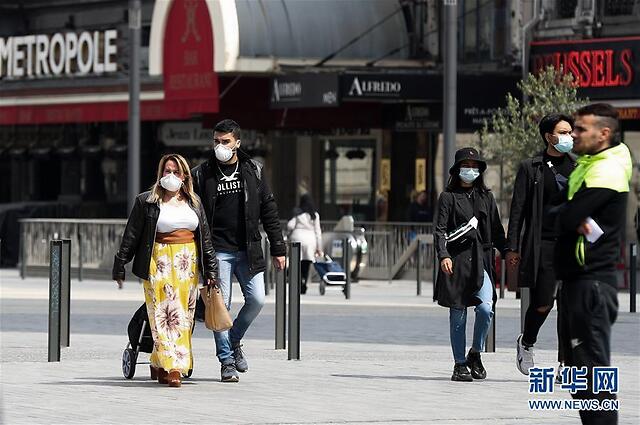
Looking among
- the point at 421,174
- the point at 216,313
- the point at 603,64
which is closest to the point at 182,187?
the point at 216,313

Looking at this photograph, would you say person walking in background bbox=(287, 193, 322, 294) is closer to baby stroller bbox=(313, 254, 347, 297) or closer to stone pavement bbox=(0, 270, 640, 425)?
baby stroller bbox=(313, 254, 347, 297)

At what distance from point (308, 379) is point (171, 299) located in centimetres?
128

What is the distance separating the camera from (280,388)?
528 inches

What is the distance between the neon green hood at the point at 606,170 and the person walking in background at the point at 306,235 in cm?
1841

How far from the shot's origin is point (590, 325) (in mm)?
9250

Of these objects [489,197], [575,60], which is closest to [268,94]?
[575,60]

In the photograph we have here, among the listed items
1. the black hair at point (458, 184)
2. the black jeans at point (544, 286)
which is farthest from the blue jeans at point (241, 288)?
the black jeans at point (544, 286)

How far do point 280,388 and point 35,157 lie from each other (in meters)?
33.9

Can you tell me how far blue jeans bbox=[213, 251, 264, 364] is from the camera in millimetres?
13836

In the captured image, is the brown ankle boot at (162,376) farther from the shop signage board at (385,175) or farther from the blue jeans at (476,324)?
the shop signage board at (385,175)

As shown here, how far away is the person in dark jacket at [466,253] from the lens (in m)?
14.1

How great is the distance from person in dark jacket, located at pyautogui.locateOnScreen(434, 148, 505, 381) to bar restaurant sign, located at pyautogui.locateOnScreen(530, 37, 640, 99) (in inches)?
665

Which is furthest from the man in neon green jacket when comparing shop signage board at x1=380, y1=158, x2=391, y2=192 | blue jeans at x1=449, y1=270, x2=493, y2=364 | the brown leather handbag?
shop signage board at x1=380, y1=158, x2=391, y2=192

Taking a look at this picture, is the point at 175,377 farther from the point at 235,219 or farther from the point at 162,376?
the point at 235,219
